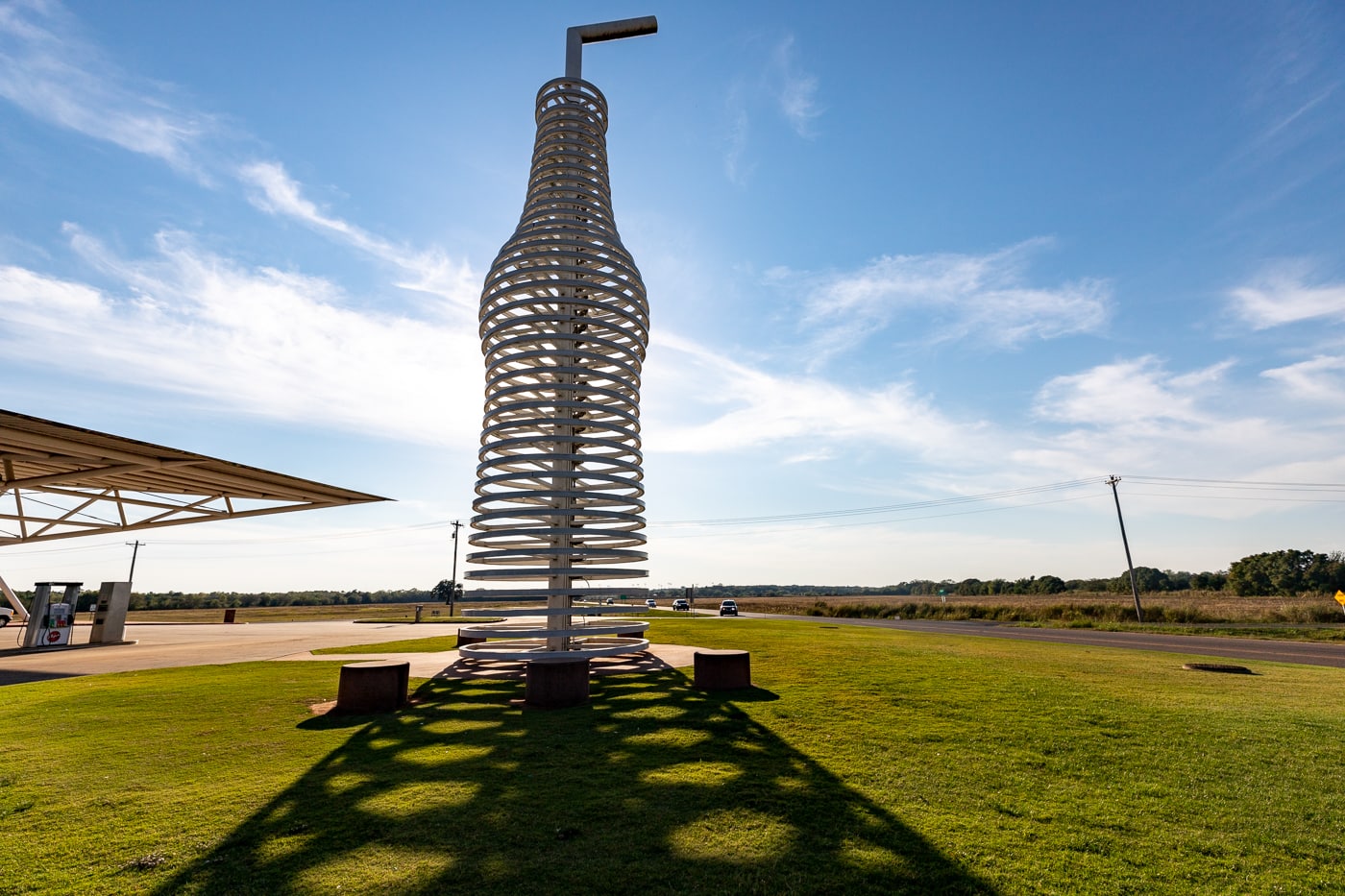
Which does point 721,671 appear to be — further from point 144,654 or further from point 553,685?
point 144,654

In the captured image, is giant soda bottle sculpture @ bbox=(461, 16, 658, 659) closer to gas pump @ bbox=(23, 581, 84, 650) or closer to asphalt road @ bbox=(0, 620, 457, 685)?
asphalt road @ bbox=(0, 620, 457, 685)

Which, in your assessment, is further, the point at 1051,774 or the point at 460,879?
the point at 1051,774

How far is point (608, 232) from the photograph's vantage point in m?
11.4

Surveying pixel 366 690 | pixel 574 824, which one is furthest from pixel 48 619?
pixel 574 824

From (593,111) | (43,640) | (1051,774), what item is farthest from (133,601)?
(1051,774)

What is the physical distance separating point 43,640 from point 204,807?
74.0 ft

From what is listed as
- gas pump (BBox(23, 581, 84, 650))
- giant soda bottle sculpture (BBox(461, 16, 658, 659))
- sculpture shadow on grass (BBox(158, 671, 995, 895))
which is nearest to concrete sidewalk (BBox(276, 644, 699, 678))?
giant soda bottle sculpture (BBox(461, 16, 658, 659))

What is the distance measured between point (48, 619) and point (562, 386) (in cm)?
2128

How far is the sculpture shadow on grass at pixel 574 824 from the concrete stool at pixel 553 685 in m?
1.23

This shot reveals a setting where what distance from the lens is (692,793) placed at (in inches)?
196

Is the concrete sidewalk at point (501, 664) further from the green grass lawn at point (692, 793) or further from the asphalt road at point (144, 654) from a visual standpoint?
the asphalt road at point (144, 654)

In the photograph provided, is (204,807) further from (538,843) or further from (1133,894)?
(1133,894)

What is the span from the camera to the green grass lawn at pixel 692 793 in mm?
3758

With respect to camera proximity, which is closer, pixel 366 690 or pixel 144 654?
pixel 366 690
